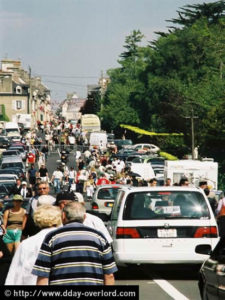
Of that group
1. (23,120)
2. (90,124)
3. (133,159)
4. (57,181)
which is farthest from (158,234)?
(23,120)

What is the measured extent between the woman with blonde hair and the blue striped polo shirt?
18 cm

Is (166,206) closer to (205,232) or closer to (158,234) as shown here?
(158,234)

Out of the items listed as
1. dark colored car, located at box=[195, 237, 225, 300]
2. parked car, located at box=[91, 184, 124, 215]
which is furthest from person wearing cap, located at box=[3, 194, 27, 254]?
parked car, located at box=[91, 184, 124, 215]

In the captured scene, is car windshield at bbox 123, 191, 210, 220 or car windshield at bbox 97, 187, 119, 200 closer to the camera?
car windshield at bbox 123, 191, 210, 220

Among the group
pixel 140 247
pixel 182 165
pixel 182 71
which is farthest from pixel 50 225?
pixel 182 71

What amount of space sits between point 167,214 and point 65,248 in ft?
26.2

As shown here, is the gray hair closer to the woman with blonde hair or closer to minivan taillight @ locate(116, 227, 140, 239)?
the woman with blonde hair

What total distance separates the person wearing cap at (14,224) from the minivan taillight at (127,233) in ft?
5.94

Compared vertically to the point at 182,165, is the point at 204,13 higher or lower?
higher

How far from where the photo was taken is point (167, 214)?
1603 cm

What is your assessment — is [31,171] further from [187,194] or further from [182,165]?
[187,194]

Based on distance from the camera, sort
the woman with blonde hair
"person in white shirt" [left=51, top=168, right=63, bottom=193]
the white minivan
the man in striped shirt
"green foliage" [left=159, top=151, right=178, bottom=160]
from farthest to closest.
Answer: "green foliage" [left=159, top=151, right=178, bottom=160]
"person in white shirt" [left=51, top=168, right=63, bottom=193]
the white minivan
the woman with blonde hair
the man in striped shirt

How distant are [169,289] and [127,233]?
56.6 inches

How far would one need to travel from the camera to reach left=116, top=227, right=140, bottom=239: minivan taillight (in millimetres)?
15883
